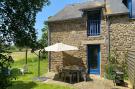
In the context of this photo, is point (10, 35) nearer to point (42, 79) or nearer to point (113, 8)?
point (42, 79)

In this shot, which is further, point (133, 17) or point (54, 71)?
point (54, 71)

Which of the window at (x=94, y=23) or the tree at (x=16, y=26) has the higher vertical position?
the window at (x=94, y=23)

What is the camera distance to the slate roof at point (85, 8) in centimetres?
1947

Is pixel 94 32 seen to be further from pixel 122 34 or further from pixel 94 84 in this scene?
pixel 94 84

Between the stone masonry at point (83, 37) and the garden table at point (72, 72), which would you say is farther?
the stone masonry at point (83, 37)

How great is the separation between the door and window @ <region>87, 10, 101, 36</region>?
118cm

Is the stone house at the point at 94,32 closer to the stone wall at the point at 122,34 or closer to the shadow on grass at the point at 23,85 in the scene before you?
the stone wall at the point at 122,34

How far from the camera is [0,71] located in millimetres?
5098

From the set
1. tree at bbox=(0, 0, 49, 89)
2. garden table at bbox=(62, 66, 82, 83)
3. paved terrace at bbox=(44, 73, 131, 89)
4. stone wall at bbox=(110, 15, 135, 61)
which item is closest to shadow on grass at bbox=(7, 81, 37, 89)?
paved terrace at bbox=(44, 73, 131, 89)

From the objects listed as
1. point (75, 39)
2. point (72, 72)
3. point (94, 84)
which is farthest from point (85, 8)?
point (94, 84)

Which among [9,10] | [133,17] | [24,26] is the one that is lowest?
[24,26]

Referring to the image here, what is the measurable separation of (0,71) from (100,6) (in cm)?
1566

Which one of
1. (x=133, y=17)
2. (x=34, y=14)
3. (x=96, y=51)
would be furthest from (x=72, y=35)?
(x=34, y=14)

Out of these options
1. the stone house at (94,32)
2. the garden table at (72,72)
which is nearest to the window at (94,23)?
the stone house at (94,32)
